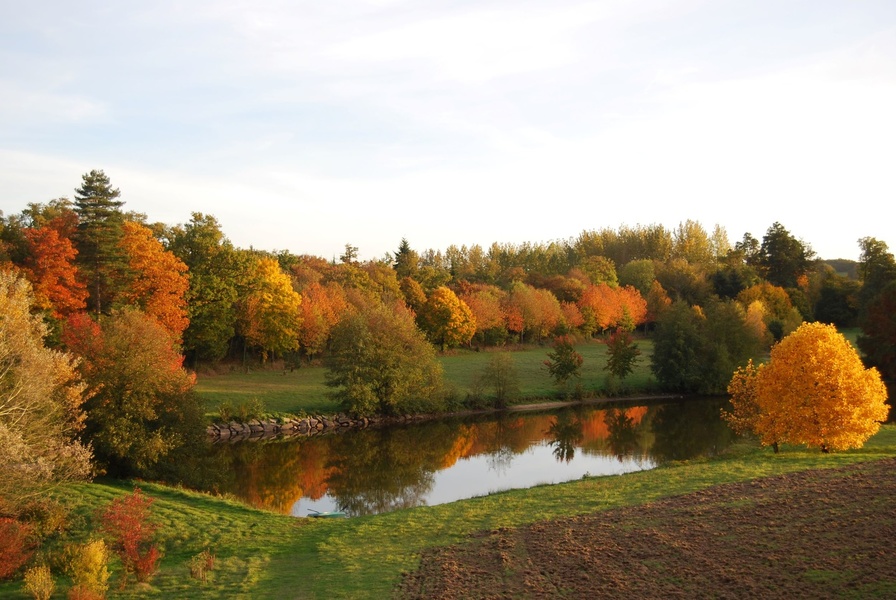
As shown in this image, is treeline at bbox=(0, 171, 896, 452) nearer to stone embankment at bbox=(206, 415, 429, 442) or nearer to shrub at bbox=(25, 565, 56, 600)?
stone embankment at bbox=(206, 415, 429, 442)

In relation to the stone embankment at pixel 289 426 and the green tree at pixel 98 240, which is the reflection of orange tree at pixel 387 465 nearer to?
the stone embankment at pixel 289 426

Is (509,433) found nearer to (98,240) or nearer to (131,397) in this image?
(131,397)

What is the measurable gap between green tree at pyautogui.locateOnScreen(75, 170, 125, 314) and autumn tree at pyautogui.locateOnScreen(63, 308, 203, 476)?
17.0 m

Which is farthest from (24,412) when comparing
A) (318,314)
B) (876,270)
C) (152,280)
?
(876,270)

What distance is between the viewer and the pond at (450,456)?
25.5m

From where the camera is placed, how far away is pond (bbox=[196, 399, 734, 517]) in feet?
83.6

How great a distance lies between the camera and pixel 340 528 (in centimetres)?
1603

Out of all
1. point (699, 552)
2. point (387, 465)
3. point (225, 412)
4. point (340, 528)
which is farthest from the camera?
point (225, 412)

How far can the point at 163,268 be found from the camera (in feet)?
141

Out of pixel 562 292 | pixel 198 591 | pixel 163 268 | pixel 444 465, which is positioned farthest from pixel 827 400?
pixel 562 292

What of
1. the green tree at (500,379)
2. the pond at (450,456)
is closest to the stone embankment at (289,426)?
the pond at (450,456)

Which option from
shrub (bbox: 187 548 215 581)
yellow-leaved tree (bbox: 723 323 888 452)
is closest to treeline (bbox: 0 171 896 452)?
shrub (bbox: 187 548 215 581)

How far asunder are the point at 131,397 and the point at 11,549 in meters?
11.9

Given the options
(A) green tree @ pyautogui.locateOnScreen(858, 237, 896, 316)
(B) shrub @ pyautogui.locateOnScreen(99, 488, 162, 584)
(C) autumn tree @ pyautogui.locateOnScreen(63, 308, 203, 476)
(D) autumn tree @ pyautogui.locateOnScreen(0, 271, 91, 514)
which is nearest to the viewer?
(B) shrub @ pyautogui.locateOnScreen(99, 488, 162, 584)
